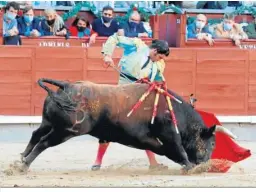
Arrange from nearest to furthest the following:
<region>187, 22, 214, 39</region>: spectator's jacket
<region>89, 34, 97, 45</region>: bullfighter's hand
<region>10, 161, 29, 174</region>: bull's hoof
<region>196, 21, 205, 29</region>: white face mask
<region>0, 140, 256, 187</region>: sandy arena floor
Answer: <region>0, 140, 256, 187</region>: sandy arena floor, <region>10, 161, 29, 174</region>: bull's hoof, <region>89, 34, 97, 45</region>: bullfighter's hand, <region>196, 21, 205, 29</region>: white face mask, <region>187, 22, 214, 39</region>: spectator's jacket

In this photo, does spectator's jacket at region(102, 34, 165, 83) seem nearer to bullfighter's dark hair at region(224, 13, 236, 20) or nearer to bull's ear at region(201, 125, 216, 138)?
bull's ear at region(201, 125, 216, 138)

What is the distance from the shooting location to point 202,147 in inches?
353

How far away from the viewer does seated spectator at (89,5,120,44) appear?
12.2 meters

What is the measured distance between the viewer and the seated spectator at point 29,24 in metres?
12.0

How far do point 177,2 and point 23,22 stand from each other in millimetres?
2086

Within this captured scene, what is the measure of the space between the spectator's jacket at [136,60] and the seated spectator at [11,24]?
2.90 metres

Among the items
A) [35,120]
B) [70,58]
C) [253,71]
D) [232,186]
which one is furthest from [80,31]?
[232,186]

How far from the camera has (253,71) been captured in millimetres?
13344

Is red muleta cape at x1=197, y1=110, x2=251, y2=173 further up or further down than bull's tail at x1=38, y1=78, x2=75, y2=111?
further down

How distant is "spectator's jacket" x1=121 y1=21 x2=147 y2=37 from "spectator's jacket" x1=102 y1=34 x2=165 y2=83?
9.65 ft

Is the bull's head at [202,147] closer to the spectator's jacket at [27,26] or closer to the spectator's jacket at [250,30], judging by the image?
the spectator's jacket at [27,26]

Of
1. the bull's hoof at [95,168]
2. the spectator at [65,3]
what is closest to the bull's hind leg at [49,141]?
the bull's hoof at [95,168]

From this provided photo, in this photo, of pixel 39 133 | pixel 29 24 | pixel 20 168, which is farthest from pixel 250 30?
pixel 20 168

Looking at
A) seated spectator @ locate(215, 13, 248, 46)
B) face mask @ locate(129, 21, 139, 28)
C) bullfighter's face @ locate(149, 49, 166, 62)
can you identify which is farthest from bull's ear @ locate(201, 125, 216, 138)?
seated spectator @ locate(215, 13, 248, 46)
